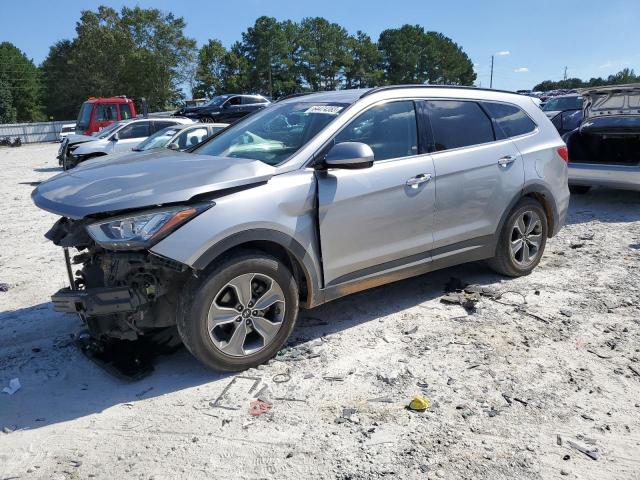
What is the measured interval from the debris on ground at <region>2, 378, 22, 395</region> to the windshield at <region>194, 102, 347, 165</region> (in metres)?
2.18

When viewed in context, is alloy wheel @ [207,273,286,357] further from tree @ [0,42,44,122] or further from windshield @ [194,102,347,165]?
tree @ [0,42,44,122]

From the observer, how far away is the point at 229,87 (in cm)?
6912

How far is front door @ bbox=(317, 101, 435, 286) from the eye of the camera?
393 cm

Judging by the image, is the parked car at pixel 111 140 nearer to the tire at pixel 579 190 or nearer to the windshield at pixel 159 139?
the windshield at pixel 159 139

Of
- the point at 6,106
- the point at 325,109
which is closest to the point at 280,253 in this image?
the point at 325,109

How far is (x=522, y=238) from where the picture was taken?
5.41 m

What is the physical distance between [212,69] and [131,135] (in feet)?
189

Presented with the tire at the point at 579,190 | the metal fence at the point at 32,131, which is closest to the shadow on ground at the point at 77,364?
the tire at the point at 579,190

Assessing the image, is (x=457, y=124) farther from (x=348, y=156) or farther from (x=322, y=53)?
(x=322, y=53)

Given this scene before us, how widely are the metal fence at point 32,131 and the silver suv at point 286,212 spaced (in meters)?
45.6

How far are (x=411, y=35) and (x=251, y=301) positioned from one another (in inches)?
4286

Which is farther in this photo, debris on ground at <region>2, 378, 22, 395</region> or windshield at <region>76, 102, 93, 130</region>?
windshield at <region>76, 102, 93, 130</region>

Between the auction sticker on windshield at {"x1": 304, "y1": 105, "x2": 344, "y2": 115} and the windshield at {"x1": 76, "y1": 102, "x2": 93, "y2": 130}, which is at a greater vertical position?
the windshield at {"x1": 76, "y1": 102, "x2": 93, "y2": 130}

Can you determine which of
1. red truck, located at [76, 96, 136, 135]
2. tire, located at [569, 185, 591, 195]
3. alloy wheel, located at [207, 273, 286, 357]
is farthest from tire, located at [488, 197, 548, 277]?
red truck, located at [76, 96, 136, 135]
